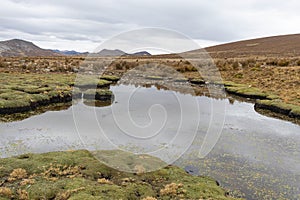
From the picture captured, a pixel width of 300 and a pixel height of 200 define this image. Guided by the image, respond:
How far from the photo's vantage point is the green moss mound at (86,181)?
383 inches

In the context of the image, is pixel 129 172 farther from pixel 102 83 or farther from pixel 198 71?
pixel 198 71

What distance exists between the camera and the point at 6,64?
52.9 meters

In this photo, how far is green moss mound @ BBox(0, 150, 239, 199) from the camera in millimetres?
9727

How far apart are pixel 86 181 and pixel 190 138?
33.8 feet

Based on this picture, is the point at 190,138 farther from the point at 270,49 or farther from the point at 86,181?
the point at 270,49

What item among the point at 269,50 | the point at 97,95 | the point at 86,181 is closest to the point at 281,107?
the point at 97,95

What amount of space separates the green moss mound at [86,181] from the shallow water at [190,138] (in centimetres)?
257

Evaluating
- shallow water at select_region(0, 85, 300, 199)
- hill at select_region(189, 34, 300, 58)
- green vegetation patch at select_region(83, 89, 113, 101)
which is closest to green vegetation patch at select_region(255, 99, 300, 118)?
shallow water at select_region(0, 85, 300, 199)

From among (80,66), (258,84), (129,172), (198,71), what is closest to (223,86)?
(258,84)

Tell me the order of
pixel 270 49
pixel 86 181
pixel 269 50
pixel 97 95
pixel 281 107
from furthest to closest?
pixel 270 49, pixel 269 50, pixel 97 95, pixel 281 107, pixel 86 181

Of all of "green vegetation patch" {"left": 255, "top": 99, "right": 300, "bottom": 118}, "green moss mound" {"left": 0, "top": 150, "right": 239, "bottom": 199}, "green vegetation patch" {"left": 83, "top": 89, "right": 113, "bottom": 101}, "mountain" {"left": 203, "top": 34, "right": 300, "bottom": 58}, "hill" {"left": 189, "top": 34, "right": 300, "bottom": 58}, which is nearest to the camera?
"green moss mound" {"left": 0, "top": 150, "right": 239, "bottom": 199}

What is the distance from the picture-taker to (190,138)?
63.8ft

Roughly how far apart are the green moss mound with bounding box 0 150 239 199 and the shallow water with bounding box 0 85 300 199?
2.57 meters

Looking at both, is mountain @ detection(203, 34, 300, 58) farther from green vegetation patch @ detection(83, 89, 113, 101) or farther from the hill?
green vegetation patch @ detection(83, 89, 113, 101)
